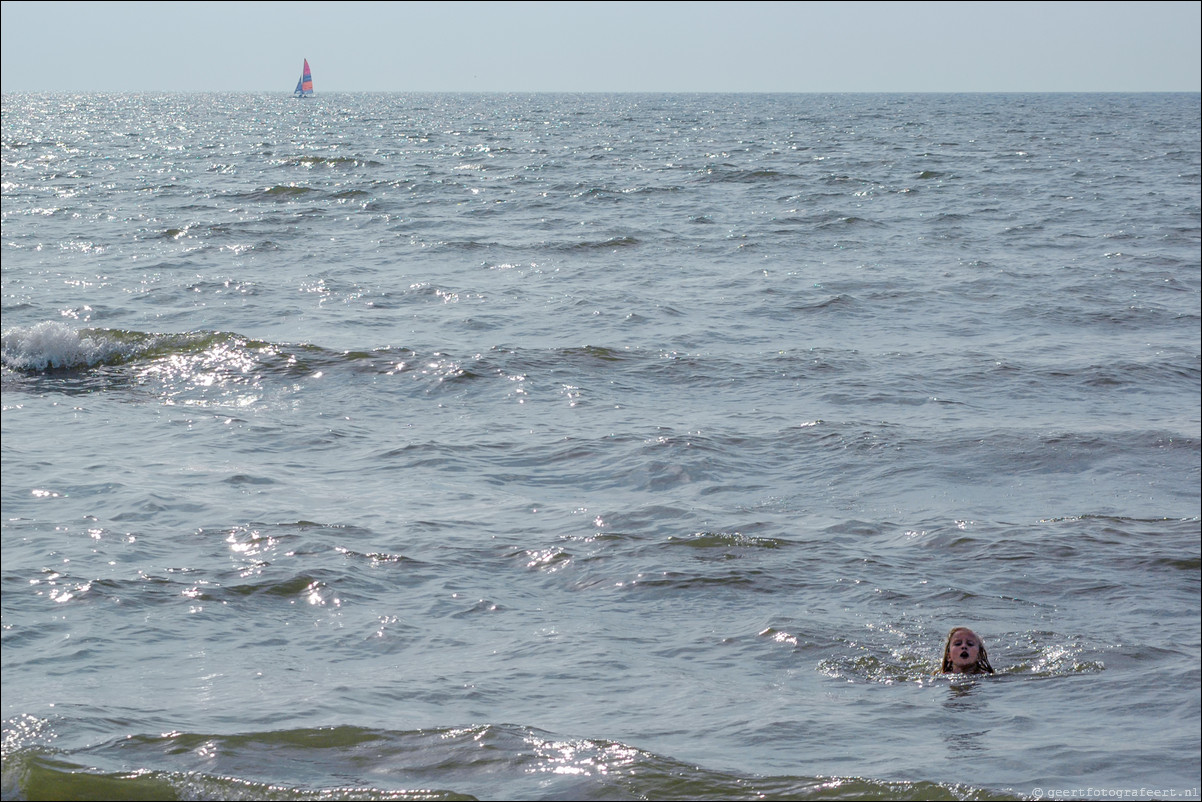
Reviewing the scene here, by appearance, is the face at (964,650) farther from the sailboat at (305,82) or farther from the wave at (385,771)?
the sailboat at (305,82)

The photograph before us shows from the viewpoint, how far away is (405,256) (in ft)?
75.4

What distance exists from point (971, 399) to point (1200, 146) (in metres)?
45.3

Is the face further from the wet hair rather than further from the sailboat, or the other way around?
the sailboat

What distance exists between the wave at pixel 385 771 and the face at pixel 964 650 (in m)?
1.36

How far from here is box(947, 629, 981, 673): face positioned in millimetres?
6992

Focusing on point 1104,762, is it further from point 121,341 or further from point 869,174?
point 869,174

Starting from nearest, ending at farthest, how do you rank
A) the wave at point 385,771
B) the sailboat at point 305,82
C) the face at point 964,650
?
the wave at point 385,771 → the face at point 964,650 → the sailboat at point 305,82

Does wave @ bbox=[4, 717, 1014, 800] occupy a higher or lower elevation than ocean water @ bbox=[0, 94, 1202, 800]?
lower

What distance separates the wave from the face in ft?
4.46

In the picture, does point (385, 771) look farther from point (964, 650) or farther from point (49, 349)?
point (49, 349)

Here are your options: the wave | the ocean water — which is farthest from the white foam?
the wave

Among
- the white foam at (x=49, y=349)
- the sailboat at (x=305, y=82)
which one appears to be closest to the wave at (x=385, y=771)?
the white foam at (x=49, y=349)

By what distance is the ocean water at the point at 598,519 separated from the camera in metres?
6.18

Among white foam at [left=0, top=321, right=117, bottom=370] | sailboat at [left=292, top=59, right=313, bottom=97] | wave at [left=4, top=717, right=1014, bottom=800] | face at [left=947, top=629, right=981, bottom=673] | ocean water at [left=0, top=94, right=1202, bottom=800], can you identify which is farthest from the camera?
sailboat at [left=292, top=59, right=313, bottom=97]
